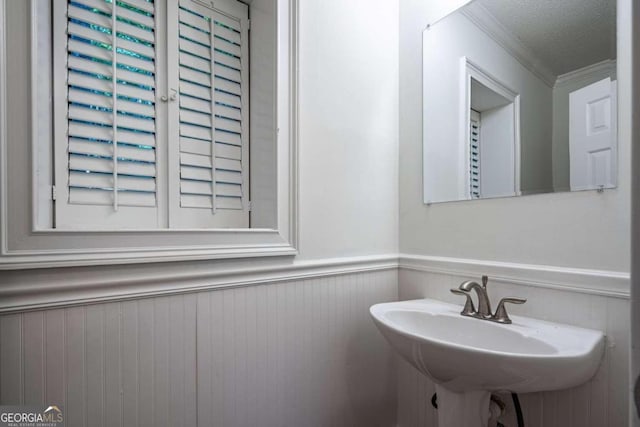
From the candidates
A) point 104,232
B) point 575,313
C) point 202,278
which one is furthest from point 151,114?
point 575,313

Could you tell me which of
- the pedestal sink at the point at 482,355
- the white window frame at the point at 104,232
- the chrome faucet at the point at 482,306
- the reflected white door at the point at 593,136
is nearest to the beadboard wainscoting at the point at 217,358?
the white window frame at the point at 104,232

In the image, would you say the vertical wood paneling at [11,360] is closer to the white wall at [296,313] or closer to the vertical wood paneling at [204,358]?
the white wall at [296,313]

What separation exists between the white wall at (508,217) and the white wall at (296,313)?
69 millimetres

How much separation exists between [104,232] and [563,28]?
4.90ft

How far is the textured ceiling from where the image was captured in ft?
3.13

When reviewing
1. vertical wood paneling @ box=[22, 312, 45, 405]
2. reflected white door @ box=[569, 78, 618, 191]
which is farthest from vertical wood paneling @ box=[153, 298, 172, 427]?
reflected white door @ box=[569, 78, 618, 191]

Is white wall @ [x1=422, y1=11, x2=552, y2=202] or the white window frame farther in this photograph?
white wall @ [x1=422, y1=11, x2=552, y2=202]

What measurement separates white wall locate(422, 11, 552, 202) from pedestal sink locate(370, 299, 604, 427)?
463mm

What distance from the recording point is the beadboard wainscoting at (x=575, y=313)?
0.90 metres

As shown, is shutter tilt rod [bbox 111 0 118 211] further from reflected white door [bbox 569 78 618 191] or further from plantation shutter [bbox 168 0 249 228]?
reflected white door [bbox 569 78 618 191]

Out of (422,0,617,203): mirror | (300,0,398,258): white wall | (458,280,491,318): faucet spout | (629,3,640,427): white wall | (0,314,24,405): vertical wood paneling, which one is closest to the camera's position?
(629,3,640,427): white wall

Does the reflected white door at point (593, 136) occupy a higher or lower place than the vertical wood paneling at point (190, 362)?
higher

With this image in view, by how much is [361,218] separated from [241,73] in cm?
77

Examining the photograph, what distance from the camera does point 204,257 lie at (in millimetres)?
993
